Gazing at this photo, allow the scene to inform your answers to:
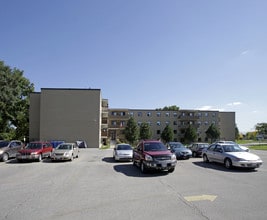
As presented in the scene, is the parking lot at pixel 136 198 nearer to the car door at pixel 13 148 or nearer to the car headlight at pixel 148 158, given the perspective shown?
the car headlight at pixel 148 158

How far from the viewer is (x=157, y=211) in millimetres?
6270

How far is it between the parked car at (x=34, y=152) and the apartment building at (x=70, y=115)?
23006 mm

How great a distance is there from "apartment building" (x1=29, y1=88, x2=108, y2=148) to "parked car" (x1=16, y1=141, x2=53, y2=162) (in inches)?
906

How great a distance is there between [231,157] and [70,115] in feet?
118

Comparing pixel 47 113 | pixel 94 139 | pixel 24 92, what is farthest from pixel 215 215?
pixel 24 92

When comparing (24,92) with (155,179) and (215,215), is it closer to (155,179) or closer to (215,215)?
(155,179)

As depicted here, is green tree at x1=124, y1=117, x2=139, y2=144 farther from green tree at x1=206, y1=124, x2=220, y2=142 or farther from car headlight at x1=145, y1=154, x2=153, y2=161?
car headlight at x1=145, y1=154, x2=153, y2=161

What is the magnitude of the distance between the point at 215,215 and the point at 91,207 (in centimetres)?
331

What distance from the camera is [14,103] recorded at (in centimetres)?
4588

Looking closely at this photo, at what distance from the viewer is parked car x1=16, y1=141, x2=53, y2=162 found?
19.2m

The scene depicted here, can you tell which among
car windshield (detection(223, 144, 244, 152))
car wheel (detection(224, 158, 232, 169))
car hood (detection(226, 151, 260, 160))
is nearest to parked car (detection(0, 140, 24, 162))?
car wheel (detection(224, 158, 232, 169))

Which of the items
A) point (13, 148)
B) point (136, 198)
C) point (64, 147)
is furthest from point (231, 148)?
point (13, 148)

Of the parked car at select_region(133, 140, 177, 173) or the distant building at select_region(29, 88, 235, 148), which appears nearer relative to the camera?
the parked car at select_region(133, 140, 177, 173)

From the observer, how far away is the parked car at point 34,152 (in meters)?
19.2
